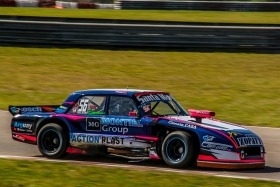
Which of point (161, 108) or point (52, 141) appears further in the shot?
point (52, 141)

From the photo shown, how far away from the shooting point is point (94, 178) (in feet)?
25.6

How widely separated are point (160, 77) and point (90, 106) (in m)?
8.04

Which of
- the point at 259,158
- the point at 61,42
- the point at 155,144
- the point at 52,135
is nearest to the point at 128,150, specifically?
the point at 155,144

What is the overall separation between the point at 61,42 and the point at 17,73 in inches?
107

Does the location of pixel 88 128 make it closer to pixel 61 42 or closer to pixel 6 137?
pixel 6 137

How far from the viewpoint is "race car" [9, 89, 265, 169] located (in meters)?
8.60

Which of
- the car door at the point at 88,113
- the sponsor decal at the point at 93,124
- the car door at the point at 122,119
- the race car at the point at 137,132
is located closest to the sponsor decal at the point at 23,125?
the race car at the point at 137,132

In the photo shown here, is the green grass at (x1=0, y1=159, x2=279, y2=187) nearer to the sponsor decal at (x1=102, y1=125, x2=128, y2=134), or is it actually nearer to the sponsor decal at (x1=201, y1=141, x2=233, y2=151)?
the sponsor decal at (x1=201, y1=141, x2=233, y2=151)

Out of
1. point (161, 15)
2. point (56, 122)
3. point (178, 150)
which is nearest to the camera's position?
point (178, 150)

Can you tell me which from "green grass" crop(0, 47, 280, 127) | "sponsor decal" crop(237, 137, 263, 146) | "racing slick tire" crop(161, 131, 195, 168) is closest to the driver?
"racing slick tire" crop(161, 131, 195, 168)

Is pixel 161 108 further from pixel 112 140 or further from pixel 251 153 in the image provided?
pixel 251 153

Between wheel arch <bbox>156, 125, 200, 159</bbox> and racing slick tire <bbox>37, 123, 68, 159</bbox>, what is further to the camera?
racing slick tire <bbox>37, 123, 68, 159</bbox>

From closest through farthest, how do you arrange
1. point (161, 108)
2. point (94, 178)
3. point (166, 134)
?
1. point (94, 178)
2. point (166, 134)
3. point (161, 108)

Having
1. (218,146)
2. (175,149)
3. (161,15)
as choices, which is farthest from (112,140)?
(161,15)
